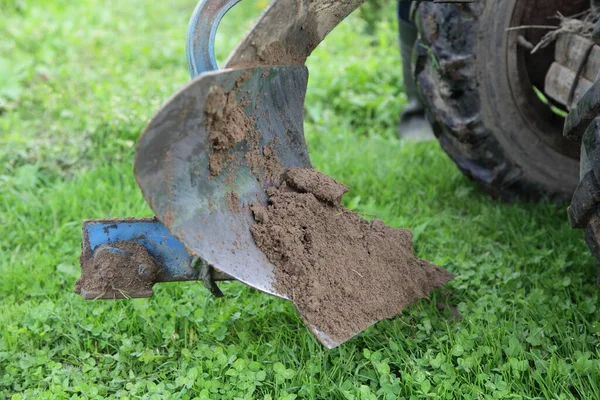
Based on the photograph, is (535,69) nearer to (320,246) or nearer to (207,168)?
(320,246)

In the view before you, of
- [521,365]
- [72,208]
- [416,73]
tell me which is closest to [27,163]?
[72,208]

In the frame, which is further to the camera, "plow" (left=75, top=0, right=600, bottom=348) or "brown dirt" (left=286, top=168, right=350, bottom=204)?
"brown dirt" (left=286, top=168, right=350, bottom=204)

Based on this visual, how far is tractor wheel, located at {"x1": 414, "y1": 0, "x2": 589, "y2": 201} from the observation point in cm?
292

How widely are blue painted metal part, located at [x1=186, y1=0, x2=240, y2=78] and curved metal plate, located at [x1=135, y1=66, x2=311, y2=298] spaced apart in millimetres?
169

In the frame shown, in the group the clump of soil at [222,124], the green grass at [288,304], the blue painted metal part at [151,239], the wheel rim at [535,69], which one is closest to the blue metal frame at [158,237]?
the blue painted metal part at [151,239]

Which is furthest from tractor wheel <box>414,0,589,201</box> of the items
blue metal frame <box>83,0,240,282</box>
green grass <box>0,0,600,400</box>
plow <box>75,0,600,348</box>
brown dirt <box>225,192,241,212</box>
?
brown dirt <box>225,192,241,212</box>

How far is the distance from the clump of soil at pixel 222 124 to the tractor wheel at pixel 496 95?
119 centimetres

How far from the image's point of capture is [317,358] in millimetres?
2297

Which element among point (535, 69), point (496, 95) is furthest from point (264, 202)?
point (535, 69)

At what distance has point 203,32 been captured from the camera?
2.13 meters

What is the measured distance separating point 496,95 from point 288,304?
1300mm

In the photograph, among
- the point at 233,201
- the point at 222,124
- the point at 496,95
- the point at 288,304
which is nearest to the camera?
the point at 222,124

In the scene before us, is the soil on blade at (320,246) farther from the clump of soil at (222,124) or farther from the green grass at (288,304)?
the green grass at (288,304)

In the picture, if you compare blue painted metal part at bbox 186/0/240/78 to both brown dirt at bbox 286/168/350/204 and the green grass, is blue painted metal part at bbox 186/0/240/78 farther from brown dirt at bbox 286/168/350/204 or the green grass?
the green grass
